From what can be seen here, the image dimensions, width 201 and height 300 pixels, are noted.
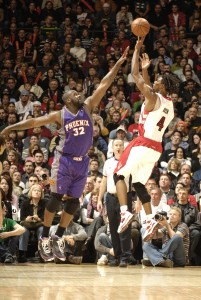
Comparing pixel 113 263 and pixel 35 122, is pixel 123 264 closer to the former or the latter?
pixel 113 263

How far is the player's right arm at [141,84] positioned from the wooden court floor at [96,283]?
2106 millimetres

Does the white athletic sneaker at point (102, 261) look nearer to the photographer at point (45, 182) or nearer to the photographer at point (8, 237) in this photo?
the photographer at point (8, 237)

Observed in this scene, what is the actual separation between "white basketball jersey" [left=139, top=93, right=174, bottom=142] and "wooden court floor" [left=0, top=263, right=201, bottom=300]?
1.74 m

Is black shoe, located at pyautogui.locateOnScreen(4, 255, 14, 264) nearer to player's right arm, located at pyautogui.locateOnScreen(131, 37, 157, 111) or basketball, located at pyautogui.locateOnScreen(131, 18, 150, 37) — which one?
player's right arm, located at pyautogui.locateOnScreen(131, 37, 157, 111)

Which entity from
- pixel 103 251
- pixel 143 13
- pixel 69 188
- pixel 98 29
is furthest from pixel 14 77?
pixel 69 188

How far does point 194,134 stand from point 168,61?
3600 mm

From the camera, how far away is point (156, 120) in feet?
29.4

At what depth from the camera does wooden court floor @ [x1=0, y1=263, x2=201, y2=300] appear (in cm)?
655

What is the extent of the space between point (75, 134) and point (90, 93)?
7.45 metres

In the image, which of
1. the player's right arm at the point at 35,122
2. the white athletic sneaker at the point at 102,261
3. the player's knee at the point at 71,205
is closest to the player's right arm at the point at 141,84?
the player's right arm at the point at 35,122

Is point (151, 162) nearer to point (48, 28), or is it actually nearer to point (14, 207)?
point (14, 207)

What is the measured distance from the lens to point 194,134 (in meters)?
14.5

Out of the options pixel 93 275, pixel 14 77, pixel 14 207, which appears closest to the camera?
pixel 93 275

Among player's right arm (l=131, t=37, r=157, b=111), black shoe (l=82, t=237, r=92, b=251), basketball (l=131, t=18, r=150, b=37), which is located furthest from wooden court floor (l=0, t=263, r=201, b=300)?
basketball (l=131, t=18, r=150, b=37)
